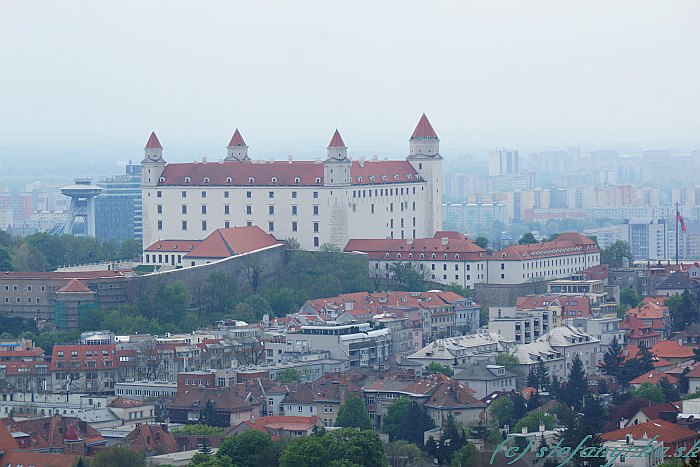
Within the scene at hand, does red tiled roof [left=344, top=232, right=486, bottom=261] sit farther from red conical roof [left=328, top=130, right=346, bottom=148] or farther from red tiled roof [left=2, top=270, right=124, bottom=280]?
red tiled roof [left=2, top=270, right=124, bottom=280]

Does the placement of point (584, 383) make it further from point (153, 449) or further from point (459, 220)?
point (459, 220)

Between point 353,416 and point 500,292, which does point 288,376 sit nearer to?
point 353,416

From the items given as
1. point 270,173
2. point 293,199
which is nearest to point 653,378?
point 293,199

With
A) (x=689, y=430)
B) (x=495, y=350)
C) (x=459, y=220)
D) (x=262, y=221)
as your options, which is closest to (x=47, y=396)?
(x=495, y=350)

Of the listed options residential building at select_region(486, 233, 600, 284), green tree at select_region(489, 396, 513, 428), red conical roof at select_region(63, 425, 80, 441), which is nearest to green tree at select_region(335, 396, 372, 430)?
green tree at select_region(489, 396, 513, 428)

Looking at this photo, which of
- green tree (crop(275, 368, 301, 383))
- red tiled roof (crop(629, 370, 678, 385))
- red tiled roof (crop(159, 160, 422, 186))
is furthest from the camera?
red tiled roof (crop(159, 160, 422, 186))

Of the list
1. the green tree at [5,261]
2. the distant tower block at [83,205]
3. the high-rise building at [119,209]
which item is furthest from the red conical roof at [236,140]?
the high-rise building at [119,209]
